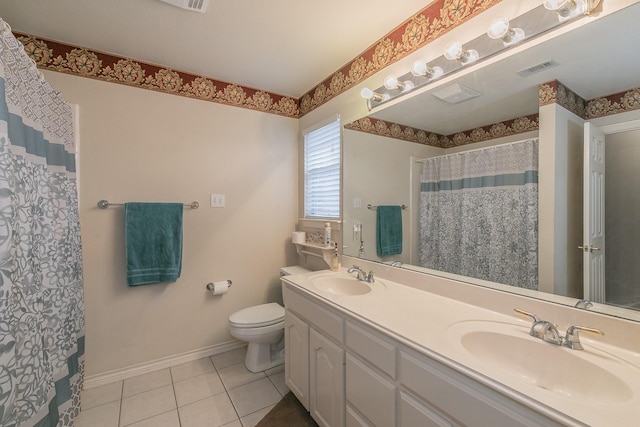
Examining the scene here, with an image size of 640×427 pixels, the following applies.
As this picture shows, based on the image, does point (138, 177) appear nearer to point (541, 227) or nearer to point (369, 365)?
point (369, 365)

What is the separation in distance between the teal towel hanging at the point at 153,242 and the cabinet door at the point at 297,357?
1.03 meters

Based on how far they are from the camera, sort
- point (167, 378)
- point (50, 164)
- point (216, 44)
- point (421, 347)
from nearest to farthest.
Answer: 1. point (421, 347)
2. point (50, 164)
3. point (216, 44)
4. point (167, 378)

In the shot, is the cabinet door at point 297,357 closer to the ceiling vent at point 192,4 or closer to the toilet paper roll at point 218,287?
the toilet paper roll at point 218,287

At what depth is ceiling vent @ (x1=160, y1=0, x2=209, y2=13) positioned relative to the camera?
141 centimetres

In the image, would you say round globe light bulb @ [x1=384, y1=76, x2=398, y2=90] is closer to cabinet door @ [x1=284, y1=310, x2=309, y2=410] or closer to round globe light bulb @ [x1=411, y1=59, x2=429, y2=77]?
round globe light bulb @ [x1=411, y1=59, x2=429, y2=77]

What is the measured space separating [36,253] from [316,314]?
1.31 m

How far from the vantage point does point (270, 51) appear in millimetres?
1877

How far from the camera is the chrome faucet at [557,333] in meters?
0.86

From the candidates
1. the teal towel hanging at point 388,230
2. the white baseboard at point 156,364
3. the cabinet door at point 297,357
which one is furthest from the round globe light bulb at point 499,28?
the white baseboard at point 156,364

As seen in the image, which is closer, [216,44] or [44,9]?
[44,9]

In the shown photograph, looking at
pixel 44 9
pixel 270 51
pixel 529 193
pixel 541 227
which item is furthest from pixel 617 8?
pixel 44 9

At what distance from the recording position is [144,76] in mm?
2025

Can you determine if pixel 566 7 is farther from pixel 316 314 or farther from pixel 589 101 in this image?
pixel 316 314

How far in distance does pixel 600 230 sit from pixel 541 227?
165 millimetres
